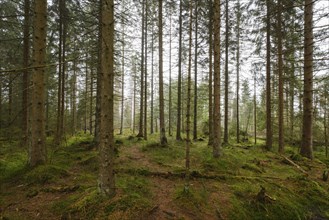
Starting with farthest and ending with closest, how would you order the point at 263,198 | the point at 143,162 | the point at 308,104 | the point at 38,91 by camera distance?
the point at 308,104 < the point at 143,162 < the point at 38,91 < the point at 263,198

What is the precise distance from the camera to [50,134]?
61.0 feet

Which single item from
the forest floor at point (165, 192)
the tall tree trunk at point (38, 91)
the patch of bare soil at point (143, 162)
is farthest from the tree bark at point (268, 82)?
the tall tree trunk at point (38, 91)

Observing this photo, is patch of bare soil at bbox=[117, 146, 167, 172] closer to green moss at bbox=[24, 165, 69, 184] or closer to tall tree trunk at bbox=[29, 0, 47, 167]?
green moss at bbox=[24, 165, 69, 184]

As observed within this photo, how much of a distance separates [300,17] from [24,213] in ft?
42.6

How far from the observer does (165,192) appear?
536 cm

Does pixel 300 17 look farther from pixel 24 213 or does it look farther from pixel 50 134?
pixel 50 134

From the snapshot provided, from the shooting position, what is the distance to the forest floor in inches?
169

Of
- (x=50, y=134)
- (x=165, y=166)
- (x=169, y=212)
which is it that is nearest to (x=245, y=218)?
(x=169, y=212)

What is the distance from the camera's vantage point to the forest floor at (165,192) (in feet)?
14.0

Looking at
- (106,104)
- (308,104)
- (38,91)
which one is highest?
(38,91)

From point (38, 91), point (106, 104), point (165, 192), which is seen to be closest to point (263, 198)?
point (165, 192)

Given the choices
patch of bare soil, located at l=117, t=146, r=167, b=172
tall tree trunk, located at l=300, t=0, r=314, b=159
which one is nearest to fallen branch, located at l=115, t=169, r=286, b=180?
patch of bare soil, located at l=117, t=146, r=167, b=172

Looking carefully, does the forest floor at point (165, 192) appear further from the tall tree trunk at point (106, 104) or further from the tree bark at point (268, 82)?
the tree bark at point (268, 82)

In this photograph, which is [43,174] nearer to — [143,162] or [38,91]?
[38,91]
